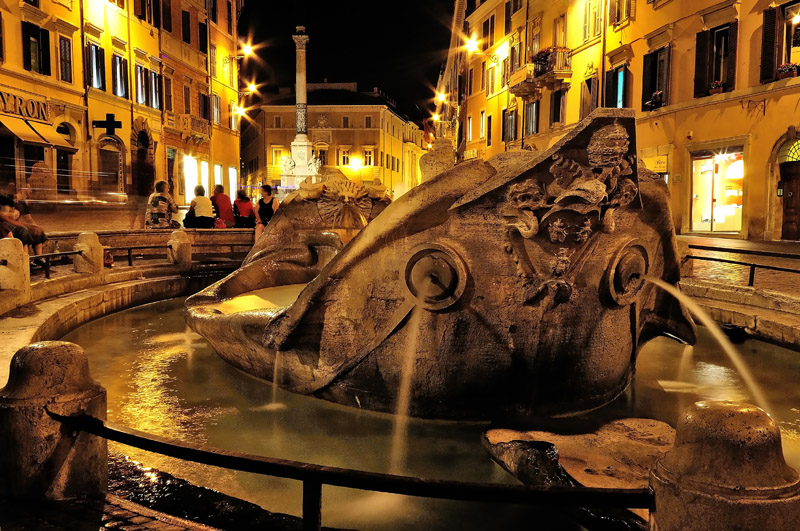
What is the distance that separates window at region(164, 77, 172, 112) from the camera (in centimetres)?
2994

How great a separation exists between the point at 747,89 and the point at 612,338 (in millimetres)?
15593

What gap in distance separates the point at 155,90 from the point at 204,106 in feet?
16.7

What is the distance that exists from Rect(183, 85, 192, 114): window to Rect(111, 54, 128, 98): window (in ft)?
17.5

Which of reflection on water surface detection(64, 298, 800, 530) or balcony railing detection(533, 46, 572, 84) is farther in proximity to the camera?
balcony railing detection(533, 46, 572, 84)

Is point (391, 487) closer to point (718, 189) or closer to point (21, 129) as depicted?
point (718, 189)

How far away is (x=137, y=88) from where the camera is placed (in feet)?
90.5

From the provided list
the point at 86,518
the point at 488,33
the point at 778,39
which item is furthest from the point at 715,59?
the point at 488,33

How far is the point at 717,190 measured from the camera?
Answer: 1892 cm

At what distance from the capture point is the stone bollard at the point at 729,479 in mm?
1684

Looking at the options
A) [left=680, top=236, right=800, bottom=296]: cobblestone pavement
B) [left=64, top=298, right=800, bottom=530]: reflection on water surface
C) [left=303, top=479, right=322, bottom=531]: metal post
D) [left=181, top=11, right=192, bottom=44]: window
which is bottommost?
[left=64, top=298, right=800, bottom=530]: reflection on water surface

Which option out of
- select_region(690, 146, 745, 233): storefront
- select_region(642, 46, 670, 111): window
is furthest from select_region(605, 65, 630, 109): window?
select_region(690, 146, 745, 233): storefront

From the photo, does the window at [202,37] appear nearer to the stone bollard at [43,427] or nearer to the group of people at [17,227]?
the group of people at [17,227]

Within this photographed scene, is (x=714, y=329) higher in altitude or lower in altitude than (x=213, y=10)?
lower

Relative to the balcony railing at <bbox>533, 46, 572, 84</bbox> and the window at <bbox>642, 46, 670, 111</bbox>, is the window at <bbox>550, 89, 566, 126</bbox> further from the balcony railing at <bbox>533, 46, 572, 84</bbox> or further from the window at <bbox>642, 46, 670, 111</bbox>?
the window at <bbox>642, 46, 670, 111</bbox>
